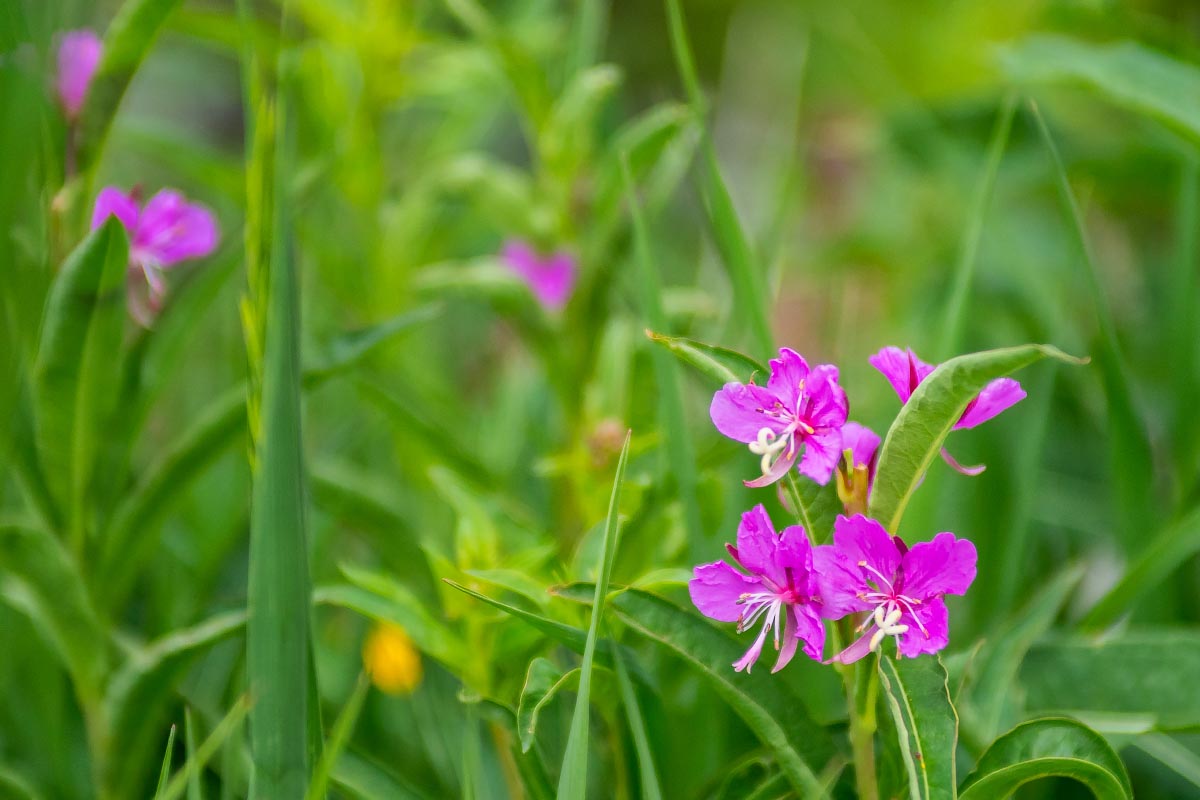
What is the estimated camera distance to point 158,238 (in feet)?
2.62

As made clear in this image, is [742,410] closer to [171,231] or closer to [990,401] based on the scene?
[990,401]

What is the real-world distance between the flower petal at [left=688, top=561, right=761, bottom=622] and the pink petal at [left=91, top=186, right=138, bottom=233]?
467 millimetres

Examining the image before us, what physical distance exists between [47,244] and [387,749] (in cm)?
58

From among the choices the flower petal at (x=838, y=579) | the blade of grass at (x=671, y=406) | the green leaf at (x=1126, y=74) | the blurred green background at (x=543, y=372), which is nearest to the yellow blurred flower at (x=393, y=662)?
the blurred green background at (x=543, y=372)

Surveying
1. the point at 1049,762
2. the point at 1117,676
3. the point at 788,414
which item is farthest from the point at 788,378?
the point at 1117,676

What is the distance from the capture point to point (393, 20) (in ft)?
4.42

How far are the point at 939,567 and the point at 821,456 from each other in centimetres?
9

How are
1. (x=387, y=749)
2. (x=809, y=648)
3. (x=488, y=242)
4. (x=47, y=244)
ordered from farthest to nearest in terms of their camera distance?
(x=488, y=242) < (x=387, y=749) < (x=47, y=244) < (x=809, y=648)

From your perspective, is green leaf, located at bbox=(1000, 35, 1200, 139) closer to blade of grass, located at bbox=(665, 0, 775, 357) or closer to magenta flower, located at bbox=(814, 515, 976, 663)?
blade of grass, located at bbox=(665, 0, 775, 357)

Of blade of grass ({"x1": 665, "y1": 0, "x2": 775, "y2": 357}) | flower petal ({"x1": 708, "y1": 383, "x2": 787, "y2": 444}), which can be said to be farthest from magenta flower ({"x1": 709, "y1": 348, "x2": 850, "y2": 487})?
blade of grass ({"x1": 665, "y1": 0, "x2": 775, "y2": 357})

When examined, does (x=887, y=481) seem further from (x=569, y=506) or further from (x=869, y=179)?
(x=869, y=179)

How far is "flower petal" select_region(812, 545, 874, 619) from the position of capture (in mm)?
529

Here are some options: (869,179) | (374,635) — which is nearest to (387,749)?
(374,635)

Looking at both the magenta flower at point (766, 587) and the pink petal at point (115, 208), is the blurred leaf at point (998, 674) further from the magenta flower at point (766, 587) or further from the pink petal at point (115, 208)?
the pink petal at point (115, 208)
